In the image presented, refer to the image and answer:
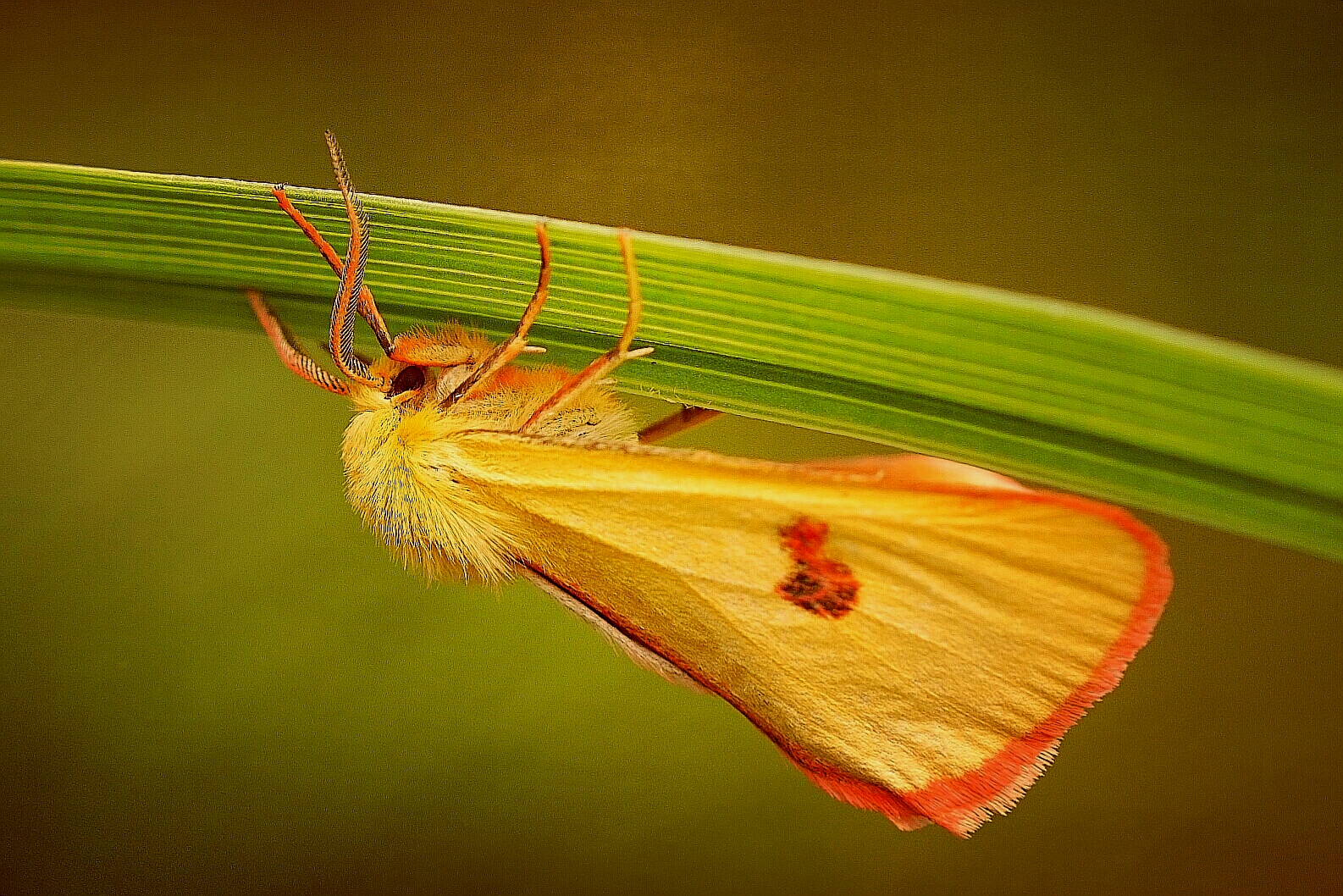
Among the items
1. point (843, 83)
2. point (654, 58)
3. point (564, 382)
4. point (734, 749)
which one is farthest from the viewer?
point (734, 749)

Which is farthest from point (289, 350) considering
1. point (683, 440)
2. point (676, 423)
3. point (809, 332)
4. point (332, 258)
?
point (683, 440)

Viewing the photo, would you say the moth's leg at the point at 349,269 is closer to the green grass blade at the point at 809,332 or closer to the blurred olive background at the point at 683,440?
the green grass blade at the point at 809,332

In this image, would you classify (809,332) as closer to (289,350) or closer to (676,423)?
(676,423)

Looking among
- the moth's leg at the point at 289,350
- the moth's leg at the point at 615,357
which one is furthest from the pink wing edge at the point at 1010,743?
the moth's leg at the point at 289,350

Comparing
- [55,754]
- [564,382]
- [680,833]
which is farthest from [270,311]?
[55,754]

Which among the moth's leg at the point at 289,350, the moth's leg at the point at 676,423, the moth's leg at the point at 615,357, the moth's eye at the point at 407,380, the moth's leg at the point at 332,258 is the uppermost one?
the moth's leg at the point at 676,423

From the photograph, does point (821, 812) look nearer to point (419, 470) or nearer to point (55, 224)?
point (419, 470)

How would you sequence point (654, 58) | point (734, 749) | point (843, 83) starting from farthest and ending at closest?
point (734, 749) < point (843, 83) < point (654, 58)
